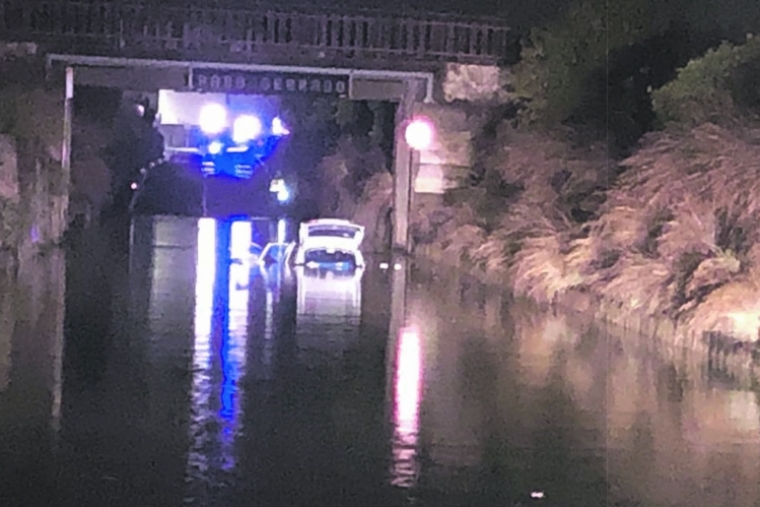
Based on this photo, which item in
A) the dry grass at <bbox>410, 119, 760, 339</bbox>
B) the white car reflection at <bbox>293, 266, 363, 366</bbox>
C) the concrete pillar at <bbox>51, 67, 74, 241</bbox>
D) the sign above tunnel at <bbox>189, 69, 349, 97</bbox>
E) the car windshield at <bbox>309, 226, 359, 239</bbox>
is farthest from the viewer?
the sign above tunnel at <bbox>189, 69, 349, 97</bbox>

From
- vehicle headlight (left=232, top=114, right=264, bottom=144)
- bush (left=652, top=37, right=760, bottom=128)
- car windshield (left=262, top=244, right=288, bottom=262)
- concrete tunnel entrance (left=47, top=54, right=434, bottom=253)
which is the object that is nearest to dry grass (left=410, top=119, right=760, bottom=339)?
bush (left=652, top=37, right=760, bottom=128)

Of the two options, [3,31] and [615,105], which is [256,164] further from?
[615,105]

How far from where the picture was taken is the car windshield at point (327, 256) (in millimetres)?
29391

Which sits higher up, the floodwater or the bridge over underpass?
the bridge over underpass

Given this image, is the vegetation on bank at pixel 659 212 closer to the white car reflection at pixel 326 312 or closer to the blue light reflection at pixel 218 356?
the white car reflection at pixel 326 312

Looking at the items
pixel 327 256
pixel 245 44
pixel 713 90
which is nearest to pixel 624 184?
pixel 713 90

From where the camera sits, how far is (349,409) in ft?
38.5

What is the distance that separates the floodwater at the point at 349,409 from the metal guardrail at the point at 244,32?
30.4 ft

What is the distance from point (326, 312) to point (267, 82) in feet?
42.2

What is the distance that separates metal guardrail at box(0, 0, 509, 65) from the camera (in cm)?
2836

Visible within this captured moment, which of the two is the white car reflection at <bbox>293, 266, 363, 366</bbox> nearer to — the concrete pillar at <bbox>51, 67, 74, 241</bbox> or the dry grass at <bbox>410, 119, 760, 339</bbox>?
the dry grass at <bbox>410, 119, 760, 339</bbox>

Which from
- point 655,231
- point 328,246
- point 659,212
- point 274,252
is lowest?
point 274,252

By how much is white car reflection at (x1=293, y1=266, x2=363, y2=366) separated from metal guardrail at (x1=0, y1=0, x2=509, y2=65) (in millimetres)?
4738

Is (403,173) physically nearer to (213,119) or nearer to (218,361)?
(218,361)
